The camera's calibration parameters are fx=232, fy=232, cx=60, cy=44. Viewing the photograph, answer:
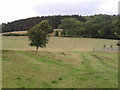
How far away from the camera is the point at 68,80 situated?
52.1ft

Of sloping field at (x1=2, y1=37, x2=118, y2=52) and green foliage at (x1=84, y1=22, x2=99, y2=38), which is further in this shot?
green foliage at (x1=84, y1=22, x2=99, y2=38)

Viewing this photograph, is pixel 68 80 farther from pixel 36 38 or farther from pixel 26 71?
pixel 36 38

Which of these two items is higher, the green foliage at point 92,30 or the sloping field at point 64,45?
the green foliage at point 92,30

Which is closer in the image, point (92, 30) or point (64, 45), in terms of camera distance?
point (64, 45)

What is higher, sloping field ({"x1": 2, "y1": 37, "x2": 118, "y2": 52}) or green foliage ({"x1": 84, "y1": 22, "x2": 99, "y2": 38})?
green foliage ({"x1": 84, "y1": 22, "x2": 99, "y2": 38})

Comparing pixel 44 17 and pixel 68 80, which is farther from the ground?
pixel 44 17

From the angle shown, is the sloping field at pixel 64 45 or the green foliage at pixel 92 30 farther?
the green foliage at pixel 92 30

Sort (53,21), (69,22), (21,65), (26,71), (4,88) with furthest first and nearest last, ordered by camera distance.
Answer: (53,21) → (69,22) → (21,65) → (26,71) → (4,88)

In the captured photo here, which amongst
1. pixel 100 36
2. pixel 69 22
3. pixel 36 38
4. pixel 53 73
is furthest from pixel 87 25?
pixel 53 73

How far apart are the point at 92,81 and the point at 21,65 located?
6.65 meters

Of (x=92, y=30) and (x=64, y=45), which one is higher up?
(x=92, y=30)

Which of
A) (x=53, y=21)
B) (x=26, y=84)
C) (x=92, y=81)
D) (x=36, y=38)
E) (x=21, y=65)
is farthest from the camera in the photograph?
(x=53, y=21)

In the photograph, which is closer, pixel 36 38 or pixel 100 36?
pixel 36 38

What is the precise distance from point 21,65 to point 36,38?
37.4 meters
